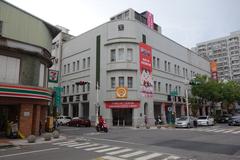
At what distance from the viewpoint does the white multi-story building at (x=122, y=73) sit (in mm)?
36250

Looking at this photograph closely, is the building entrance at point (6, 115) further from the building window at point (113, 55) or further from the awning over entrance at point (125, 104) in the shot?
the building window at point (113, 55)

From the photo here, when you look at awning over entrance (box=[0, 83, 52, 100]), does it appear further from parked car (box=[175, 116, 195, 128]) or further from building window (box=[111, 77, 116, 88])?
parked car (box=[175, 116, 195, 128])

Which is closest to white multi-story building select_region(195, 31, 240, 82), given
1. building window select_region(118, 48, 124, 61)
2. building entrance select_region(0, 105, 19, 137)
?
building window select_region(118, 48, 124, 61)

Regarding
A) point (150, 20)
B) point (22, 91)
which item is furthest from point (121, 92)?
point (150, 20)

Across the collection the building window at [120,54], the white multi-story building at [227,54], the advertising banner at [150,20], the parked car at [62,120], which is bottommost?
the parked car at [62,120]

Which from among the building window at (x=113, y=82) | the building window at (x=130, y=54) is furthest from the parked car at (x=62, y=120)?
the building window at (x=130, y=54)

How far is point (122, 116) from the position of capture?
37.3 metres

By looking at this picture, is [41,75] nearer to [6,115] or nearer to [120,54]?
[6,115]

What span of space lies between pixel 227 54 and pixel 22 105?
118376 mm

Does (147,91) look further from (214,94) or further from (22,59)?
(22,59)

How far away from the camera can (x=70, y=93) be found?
45.1 meters

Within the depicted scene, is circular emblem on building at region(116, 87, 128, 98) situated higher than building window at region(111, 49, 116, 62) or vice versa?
building window at region(111, 49, 116, 62)

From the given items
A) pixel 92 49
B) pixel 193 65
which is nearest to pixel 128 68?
pixel 92 49

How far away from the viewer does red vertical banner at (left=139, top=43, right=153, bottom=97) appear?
123ft
